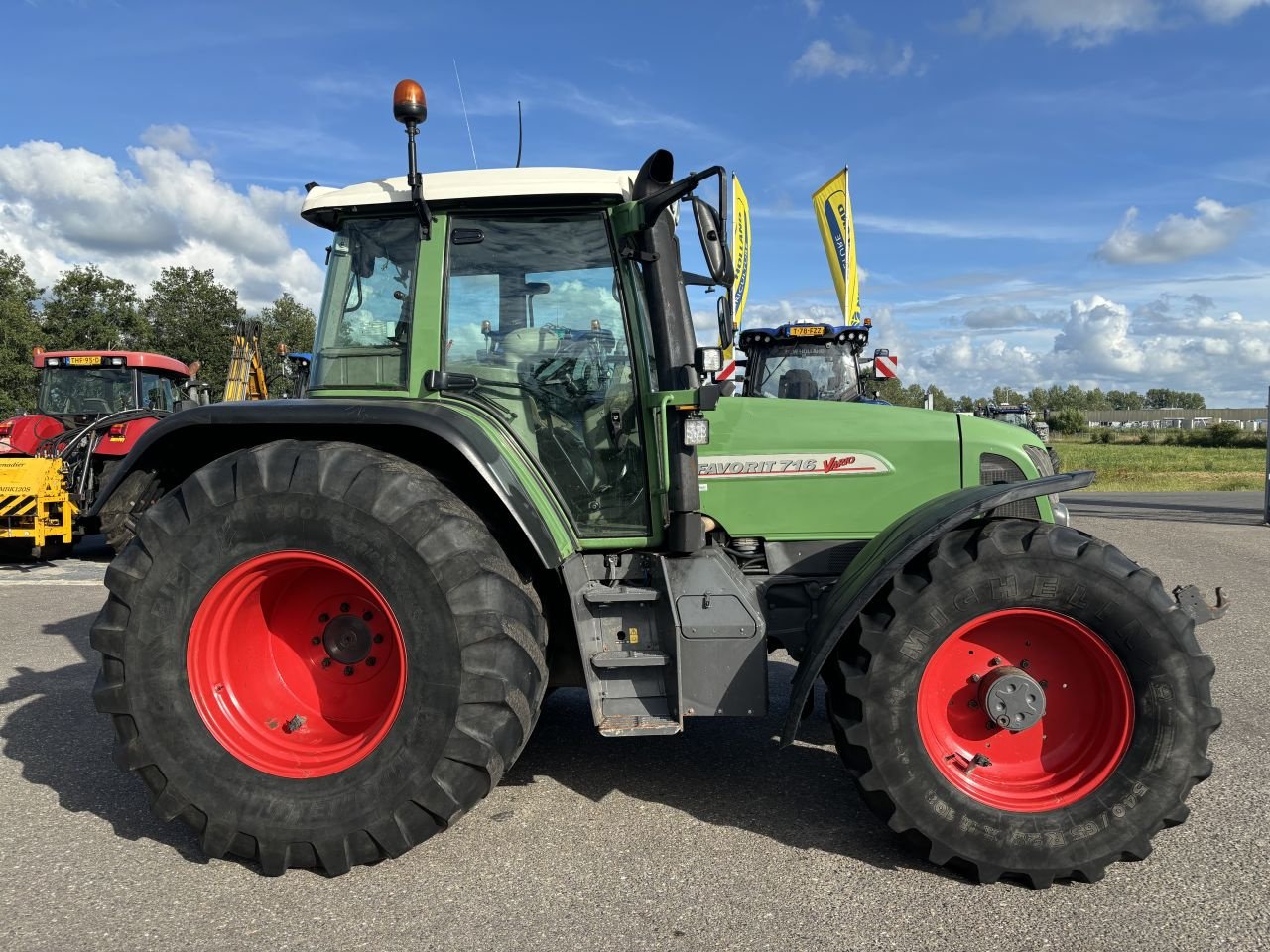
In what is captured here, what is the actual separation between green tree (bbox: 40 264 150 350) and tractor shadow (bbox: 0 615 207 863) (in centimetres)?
3182

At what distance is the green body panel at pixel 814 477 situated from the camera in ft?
11.6

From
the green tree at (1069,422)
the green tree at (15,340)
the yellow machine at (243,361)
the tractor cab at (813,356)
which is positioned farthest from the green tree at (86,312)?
the green tree at (1069,422)

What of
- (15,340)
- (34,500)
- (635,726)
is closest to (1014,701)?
(635,726)

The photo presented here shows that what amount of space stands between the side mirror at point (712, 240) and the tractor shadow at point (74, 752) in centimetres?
266

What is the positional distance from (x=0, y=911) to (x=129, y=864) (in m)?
0.36

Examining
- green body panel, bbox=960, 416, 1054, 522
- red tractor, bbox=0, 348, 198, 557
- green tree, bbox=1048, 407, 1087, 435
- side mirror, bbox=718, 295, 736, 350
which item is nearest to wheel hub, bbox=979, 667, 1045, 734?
green body panel, bbox=960, 416, 1054, 522

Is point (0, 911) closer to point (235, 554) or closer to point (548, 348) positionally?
point (235, 554)

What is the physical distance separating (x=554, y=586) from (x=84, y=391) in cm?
1114

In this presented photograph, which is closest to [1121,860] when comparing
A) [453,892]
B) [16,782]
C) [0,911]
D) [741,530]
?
[741,530]

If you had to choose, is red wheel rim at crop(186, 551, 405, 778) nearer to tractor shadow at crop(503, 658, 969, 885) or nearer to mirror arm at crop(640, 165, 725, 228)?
tractor shadow at crop(503, 658, 969, 885)

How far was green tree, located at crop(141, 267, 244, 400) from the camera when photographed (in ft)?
122

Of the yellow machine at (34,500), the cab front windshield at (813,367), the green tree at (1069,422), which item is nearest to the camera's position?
the yellow machine at (34,500)

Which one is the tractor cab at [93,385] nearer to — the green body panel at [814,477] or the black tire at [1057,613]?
the green body panel at [814,477]

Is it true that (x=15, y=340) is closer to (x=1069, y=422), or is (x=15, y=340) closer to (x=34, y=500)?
(x=34, y=500)
